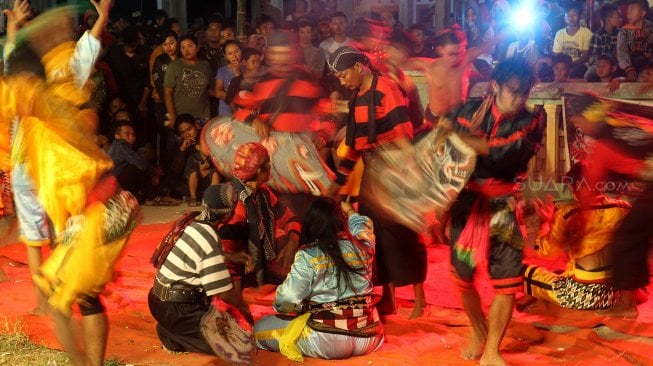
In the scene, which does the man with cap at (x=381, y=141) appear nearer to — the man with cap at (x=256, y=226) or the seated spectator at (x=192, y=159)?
the man with cap at (x=256, y=226)

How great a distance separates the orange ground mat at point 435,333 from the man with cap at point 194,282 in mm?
184

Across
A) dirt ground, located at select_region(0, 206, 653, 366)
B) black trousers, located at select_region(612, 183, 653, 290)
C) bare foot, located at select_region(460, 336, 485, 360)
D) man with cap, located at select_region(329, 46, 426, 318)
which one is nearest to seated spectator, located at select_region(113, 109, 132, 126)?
dirt ground, located at select_region(0, 206, 653, 366)

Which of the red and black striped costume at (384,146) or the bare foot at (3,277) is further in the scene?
the bare foot at (3,277)

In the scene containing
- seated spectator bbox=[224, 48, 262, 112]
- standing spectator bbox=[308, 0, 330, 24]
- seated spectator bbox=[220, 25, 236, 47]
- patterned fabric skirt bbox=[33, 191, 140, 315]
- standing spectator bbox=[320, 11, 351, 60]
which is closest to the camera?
patterned fabric skirt bbox=[33, 191, 140, 315]

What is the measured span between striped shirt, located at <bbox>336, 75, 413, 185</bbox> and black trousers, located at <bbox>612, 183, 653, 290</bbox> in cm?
156

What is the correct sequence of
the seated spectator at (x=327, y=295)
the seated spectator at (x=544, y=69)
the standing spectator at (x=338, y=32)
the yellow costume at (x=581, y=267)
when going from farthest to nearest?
1. the standing spectator at (x=338, y=32)
2. the seated spectator at (x=544, y=69)
3. the yellow costume at (x=581, y=267)
4. the seated spectator at (x=327, y=295)

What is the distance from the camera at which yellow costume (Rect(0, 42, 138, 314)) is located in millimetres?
5414

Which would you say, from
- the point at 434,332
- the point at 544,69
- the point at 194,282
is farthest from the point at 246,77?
the point at 194,282

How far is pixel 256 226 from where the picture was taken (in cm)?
742

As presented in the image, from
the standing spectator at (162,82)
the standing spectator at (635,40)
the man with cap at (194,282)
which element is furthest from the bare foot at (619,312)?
the standing spectator at (162,82)

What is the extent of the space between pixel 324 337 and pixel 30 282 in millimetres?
3201

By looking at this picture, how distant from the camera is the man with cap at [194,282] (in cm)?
585

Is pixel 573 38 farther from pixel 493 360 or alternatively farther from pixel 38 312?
pixel 38 312

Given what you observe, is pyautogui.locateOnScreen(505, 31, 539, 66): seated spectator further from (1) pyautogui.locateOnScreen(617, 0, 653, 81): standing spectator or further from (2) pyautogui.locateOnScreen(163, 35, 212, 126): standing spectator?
(2) pyautogui.locateOnScreen(163, 35, 212, 126): standing spectator
